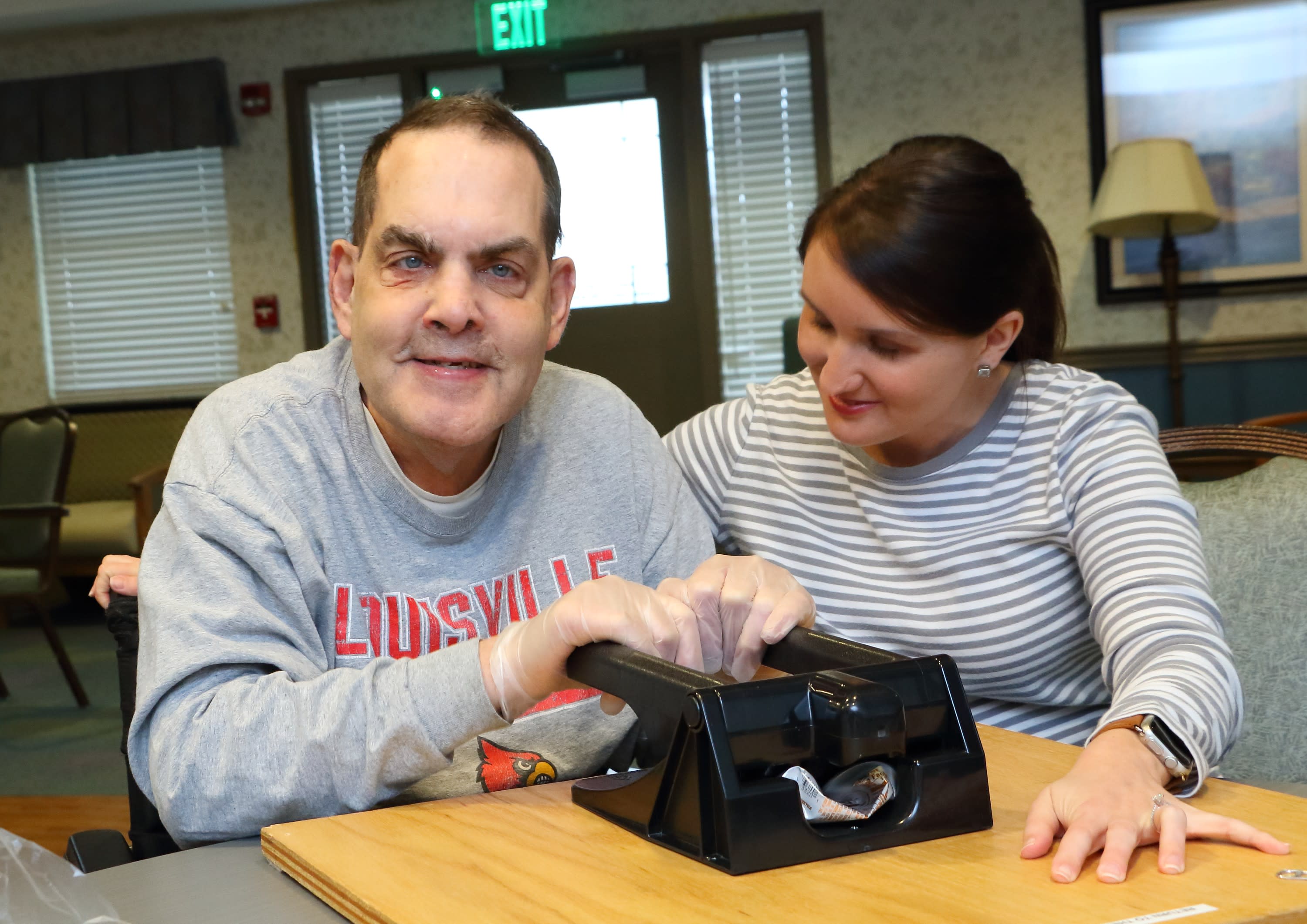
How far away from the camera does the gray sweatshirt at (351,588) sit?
938 mm

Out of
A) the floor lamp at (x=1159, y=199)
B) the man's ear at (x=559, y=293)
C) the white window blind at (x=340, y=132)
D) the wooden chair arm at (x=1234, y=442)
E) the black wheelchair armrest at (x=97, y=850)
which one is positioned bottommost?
the black wheelchair armrest at (x=97, y=850)

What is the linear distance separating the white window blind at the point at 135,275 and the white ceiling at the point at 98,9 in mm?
697

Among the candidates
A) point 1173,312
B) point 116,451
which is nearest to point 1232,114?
point 1173,312

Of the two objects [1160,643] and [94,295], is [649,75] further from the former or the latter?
[1160,643]

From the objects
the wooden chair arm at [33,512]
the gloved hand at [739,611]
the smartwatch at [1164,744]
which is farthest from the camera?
the wooden chair arm at [33,512]

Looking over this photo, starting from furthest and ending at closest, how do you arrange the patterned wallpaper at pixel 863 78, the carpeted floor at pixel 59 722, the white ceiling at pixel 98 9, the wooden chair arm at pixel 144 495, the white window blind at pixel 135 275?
the white window blind at pixel 135 275 < the white ceiling at pixel 98 9 < the patterned wallpaper at pixel 863 78 < the wooden chair arm at pixel 144 495 < the carpeted floor at pixel 59 722

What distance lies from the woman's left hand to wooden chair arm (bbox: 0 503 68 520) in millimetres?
3939

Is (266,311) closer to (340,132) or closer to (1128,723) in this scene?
(340,132)

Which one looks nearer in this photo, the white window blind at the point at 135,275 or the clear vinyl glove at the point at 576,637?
the clear vinyl glove at the point at 576,637

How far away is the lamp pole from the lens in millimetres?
5016

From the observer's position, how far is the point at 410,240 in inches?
44.0

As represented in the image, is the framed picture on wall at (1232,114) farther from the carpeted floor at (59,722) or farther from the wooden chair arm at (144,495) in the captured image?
the carpeted floor at (59,722)

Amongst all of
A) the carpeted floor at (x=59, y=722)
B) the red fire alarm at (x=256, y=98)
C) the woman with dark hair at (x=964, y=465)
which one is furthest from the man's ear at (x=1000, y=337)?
the red fire alarm at (x=256, y=98)

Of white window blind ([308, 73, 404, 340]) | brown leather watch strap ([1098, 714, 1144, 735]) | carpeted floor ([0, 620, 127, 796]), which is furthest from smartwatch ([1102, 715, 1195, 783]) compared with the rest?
white window blind ([308, 73, 404, 340])
